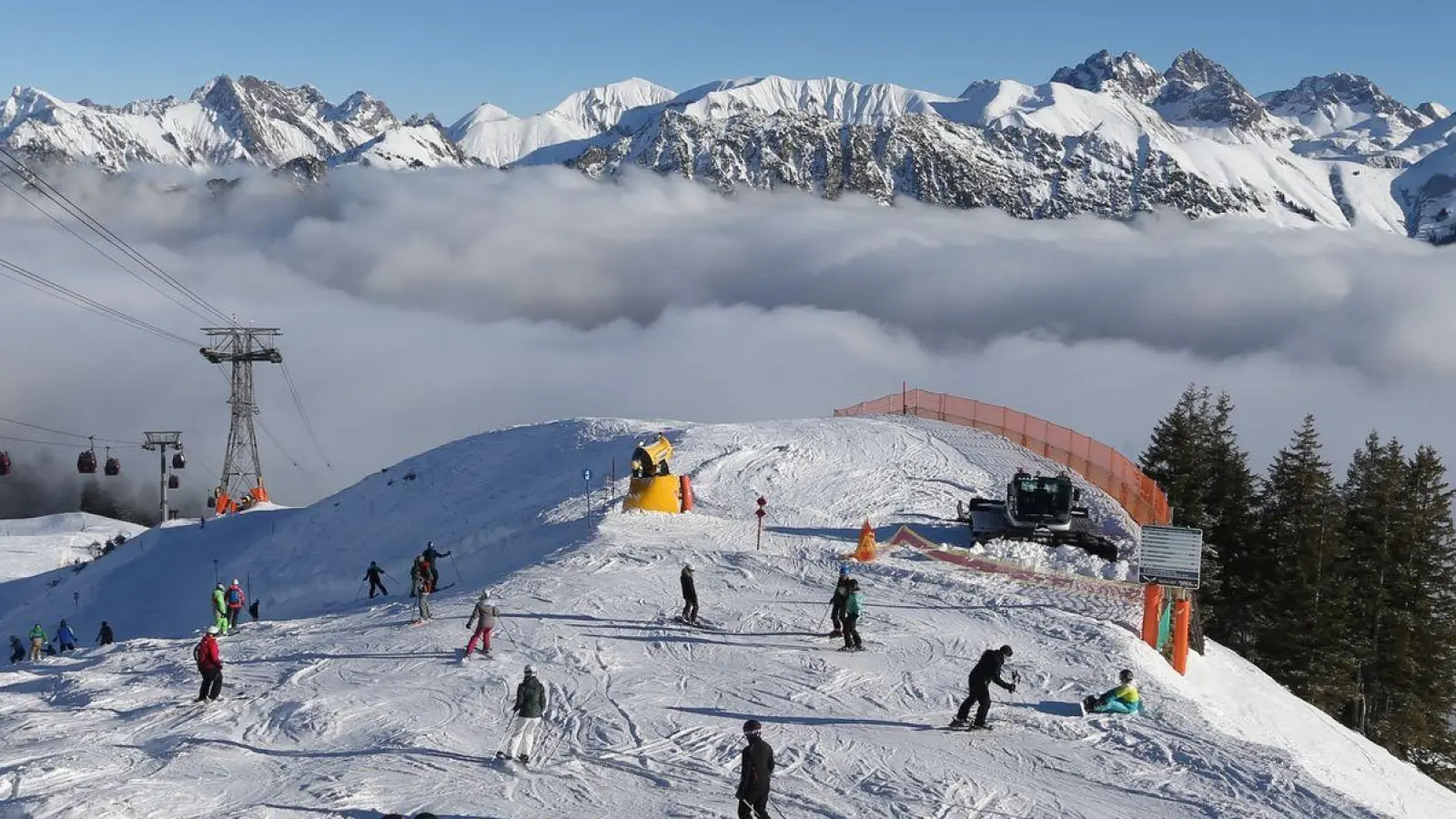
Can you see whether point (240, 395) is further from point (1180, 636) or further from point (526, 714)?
point (526, 714)

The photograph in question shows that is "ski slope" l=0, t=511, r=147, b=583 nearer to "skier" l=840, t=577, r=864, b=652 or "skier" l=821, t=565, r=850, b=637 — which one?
"skier" l=821, t=565, r=850, b=637

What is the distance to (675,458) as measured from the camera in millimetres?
42250

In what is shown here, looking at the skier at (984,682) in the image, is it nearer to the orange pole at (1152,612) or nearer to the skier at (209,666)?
the orange pole at (1152,612)

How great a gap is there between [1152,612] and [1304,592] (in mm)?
17570

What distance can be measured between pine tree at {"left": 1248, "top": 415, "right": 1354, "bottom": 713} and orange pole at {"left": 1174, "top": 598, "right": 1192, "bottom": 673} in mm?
16070

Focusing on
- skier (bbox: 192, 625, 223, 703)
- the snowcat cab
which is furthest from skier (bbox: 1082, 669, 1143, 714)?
skier (bbox: 192, 625, 223, 703)

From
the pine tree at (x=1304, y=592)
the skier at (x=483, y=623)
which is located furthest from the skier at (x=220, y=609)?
the pine tree at (x=1304, y=592)

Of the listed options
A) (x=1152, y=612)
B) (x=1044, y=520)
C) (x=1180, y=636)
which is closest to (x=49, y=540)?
(x=1044, y=520)

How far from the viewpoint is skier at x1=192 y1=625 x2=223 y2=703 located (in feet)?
62.3

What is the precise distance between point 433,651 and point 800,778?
896 cm

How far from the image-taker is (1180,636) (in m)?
23.7

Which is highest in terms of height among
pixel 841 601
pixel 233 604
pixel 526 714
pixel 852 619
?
pixel 841 601

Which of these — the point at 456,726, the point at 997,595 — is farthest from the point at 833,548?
the point at 456,726

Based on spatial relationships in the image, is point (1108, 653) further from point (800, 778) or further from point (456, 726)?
point (456, 726)
